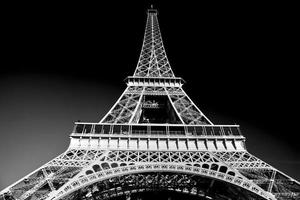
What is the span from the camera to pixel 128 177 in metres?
13.7

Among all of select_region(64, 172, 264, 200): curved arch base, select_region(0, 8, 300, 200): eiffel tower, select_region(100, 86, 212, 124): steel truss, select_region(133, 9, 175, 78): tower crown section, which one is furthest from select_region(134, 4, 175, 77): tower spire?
select_region(64, 172, 264, 200): curved arch base

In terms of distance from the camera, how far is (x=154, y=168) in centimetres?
1155

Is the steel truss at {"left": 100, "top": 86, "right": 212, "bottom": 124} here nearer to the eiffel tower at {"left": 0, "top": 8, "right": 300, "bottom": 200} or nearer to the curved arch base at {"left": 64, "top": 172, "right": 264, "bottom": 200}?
the eiffel tower at {"left": 0, "top": 8, "right": 300, "bottom": 200}

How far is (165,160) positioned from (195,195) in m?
3.96

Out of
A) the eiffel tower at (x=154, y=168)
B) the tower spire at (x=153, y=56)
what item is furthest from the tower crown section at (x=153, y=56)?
the eiffel tower at (x=154, y=168)

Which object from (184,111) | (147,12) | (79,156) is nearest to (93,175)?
(79,156)

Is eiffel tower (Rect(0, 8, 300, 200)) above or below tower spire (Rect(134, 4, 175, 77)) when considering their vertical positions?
below

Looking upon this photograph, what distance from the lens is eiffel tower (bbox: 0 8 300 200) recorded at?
10.7 metres

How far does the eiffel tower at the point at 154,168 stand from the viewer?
10734 mm

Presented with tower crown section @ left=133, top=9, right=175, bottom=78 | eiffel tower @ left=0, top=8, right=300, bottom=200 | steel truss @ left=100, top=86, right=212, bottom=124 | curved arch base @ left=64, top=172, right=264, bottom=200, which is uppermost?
tower crown section @ left=133, top=9, right=175, bottom=78

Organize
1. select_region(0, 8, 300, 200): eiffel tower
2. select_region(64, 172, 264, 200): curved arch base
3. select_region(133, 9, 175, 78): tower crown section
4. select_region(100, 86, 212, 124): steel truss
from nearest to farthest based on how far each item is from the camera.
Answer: select_region(0, 8, 300, 200): eiffel tower
select_region(64, 172, 264, 200): curved arch base
select_region(100, 86, 212, 124): steel truss
select_region(133, 9, 175, 78): tower crown section

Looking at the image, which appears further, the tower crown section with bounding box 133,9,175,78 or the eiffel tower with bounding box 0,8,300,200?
the tower crown section with bounding box 133,9,175,78

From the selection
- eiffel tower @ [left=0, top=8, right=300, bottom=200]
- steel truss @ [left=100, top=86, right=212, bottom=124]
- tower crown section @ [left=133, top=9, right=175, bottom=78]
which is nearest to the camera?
eiffel tower @ [left=0, top=8, right=300, bottom=200]

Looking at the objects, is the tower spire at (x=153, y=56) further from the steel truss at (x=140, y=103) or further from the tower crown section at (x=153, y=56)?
the steel truss at (x=140, y=103)
